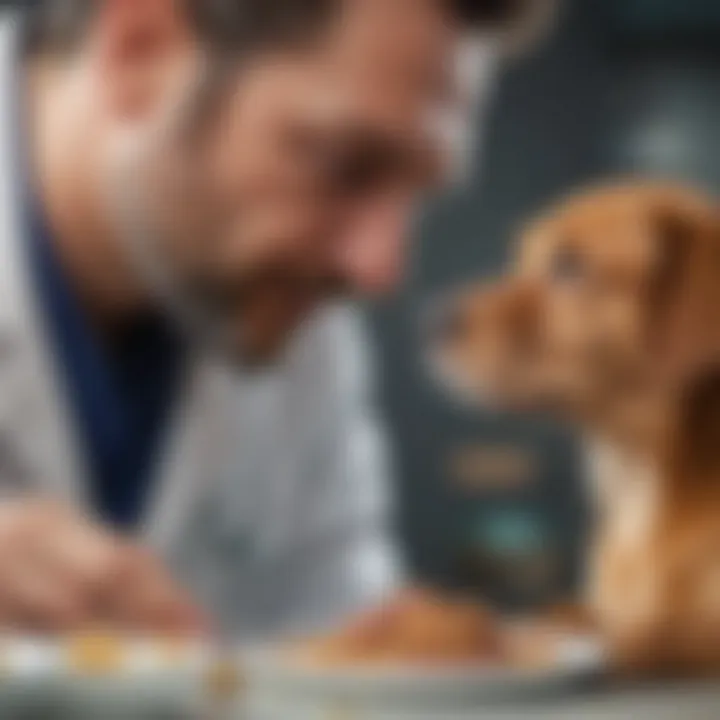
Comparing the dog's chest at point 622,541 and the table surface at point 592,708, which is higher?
the dog's chest at point 622,541

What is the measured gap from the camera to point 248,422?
0.97 meters

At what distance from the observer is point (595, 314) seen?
3.23 feet

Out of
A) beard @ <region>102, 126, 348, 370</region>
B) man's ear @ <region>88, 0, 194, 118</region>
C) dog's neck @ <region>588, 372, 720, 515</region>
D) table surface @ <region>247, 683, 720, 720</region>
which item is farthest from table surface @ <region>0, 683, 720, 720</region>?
man's ear @ <region>88, 0, 194, 118</region>

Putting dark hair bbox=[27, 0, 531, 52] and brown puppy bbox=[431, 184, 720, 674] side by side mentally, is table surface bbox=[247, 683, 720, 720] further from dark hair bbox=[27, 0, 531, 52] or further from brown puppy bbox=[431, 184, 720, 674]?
dark hair bbox=[27, 0, 531, 52]

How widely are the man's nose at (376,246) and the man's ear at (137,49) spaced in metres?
0.15

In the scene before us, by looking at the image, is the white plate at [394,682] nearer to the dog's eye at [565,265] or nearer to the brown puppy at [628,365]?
the brown puppy at [628,365]

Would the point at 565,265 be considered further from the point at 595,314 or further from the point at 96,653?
the point at 96,653

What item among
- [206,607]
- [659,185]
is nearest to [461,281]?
[659,185]

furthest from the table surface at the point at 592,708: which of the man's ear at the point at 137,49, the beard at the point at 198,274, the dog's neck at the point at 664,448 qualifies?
the man's ear at the point at 137,49

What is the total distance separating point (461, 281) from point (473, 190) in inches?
2.4

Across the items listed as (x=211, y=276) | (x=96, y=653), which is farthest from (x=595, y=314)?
(x=96, y=653)

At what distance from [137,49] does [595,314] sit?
1.14 ft

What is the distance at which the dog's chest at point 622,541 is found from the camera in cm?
97

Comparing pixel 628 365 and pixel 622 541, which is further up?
pixel 628 365
